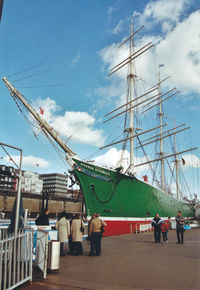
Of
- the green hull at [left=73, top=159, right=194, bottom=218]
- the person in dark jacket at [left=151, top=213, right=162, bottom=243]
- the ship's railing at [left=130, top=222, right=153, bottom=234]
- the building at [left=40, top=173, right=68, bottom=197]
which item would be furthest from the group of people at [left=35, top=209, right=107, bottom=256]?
the building at [left=40, top=173, right=68, bottom=197]

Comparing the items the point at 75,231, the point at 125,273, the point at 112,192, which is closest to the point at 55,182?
the point at 112,192

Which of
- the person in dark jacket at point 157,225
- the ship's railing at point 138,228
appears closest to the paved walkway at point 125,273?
the person in dark jacket at point 157,225

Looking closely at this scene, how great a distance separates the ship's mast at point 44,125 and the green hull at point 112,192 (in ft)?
3.30

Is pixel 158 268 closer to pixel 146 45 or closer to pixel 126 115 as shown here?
pixel 126 115

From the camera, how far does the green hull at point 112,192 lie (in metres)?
17.1

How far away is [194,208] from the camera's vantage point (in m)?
Result: 47.8

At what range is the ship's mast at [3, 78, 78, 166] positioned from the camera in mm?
16438

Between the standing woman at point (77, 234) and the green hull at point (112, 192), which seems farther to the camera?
the green hull at point (112, 192)

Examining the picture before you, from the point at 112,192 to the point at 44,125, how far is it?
277 inches

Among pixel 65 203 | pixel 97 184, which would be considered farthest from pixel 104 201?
pixel 65 203

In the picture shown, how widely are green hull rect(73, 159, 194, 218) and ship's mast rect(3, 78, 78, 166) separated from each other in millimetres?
1007

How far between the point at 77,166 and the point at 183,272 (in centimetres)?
1177

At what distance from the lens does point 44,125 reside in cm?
1725

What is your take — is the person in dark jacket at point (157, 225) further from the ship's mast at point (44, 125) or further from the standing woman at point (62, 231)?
the ship's mast at point (44, 125)
